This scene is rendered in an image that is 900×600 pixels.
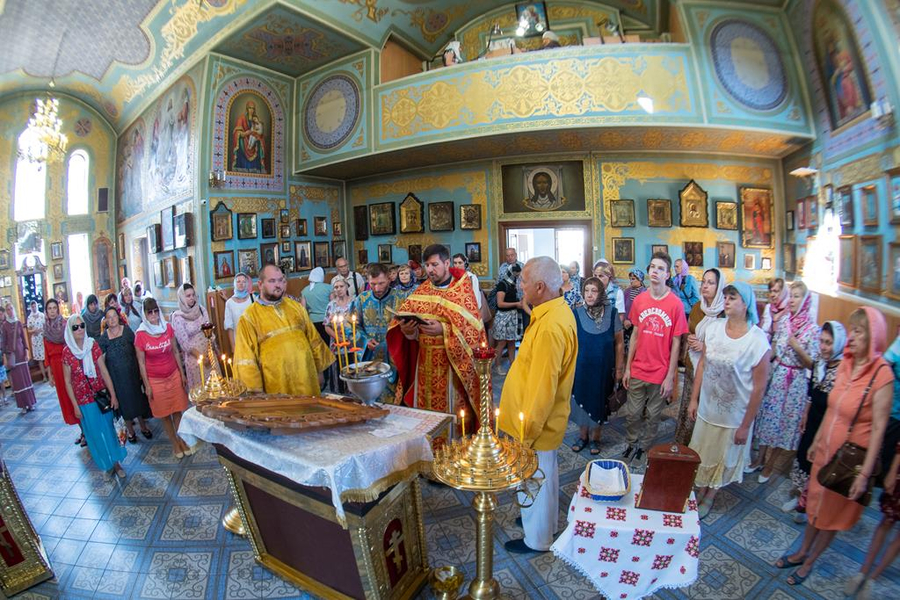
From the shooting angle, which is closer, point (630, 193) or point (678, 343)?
point (678, 343)

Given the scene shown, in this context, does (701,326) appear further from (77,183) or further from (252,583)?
(77,183)

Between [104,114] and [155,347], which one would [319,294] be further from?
[104,114]

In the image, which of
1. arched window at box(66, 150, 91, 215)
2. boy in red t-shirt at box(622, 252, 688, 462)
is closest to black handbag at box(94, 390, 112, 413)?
boy in red t-shirt at box(622, 252, 688, 462)

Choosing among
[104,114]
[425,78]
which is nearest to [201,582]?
[425,78]

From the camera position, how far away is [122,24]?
334 inches

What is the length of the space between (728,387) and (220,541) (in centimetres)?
403

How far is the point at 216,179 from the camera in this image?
9039 millimetres

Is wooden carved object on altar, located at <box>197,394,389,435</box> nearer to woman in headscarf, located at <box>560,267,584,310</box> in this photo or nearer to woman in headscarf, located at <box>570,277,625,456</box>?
woman in headscarf, located at <box>570,277,625,456</box>

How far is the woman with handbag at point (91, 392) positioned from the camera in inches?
173

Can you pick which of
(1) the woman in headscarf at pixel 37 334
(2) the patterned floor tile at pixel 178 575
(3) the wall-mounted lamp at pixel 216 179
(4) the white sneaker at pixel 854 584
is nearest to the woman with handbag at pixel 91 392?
(2) the patterned floor tile at pixel 178 575

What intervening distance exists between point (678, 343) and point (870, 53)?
501 centimetres

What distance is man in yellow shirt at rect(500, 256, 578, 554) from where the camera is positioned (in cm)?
263

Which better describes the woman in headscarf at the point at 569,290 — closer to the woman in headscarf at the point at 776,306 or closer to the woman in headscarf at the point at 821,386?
the woman in headscarf at the point at 776,306

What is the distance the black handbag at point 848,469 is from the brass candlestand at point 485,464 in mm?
1843
